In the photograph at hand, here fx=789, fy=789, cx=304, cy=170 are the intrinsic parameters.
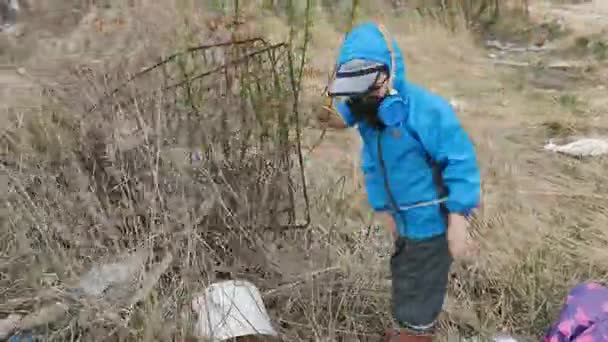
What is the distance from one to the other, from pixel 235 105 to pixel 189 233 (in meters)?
0.48

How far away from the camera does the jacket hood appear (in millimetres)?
2014

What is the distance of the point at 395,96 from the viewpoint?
2.05m

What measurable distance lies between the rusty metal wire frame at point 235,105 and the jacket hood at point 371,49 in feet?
2.18

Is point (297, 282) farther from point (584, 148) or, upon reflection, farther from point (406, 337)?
point (584, 148)

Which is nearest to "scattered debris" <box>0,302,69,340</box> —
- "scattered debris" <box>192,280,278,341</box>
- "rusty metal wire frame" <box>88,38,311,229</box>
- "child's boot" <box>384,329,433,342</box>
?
"scattered debris" <box>192,280,278,341</box>

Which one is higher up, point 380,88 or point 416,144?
point 380,88

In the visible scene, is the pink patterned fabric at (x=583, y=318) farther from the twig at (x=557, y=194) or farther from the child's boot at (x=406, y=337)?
the twig at (x=557, y=194)

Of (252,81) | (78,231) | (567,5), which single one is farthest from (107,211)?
(567,5)

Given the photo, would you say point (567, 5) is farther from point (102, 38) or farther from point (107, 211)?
point (107, 211)

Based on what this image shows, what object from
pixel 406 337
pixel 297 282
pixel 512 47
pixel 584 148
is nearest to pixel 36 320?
pixel 297 282

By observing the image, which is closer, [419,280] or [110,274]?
[419,280]

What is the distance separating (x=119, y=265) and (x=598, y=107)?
3.12m

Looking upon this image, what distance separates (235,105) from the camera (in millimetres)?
2803

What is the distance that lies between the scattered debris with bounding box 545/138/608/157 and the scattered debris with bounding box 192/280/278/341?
2.03 m
